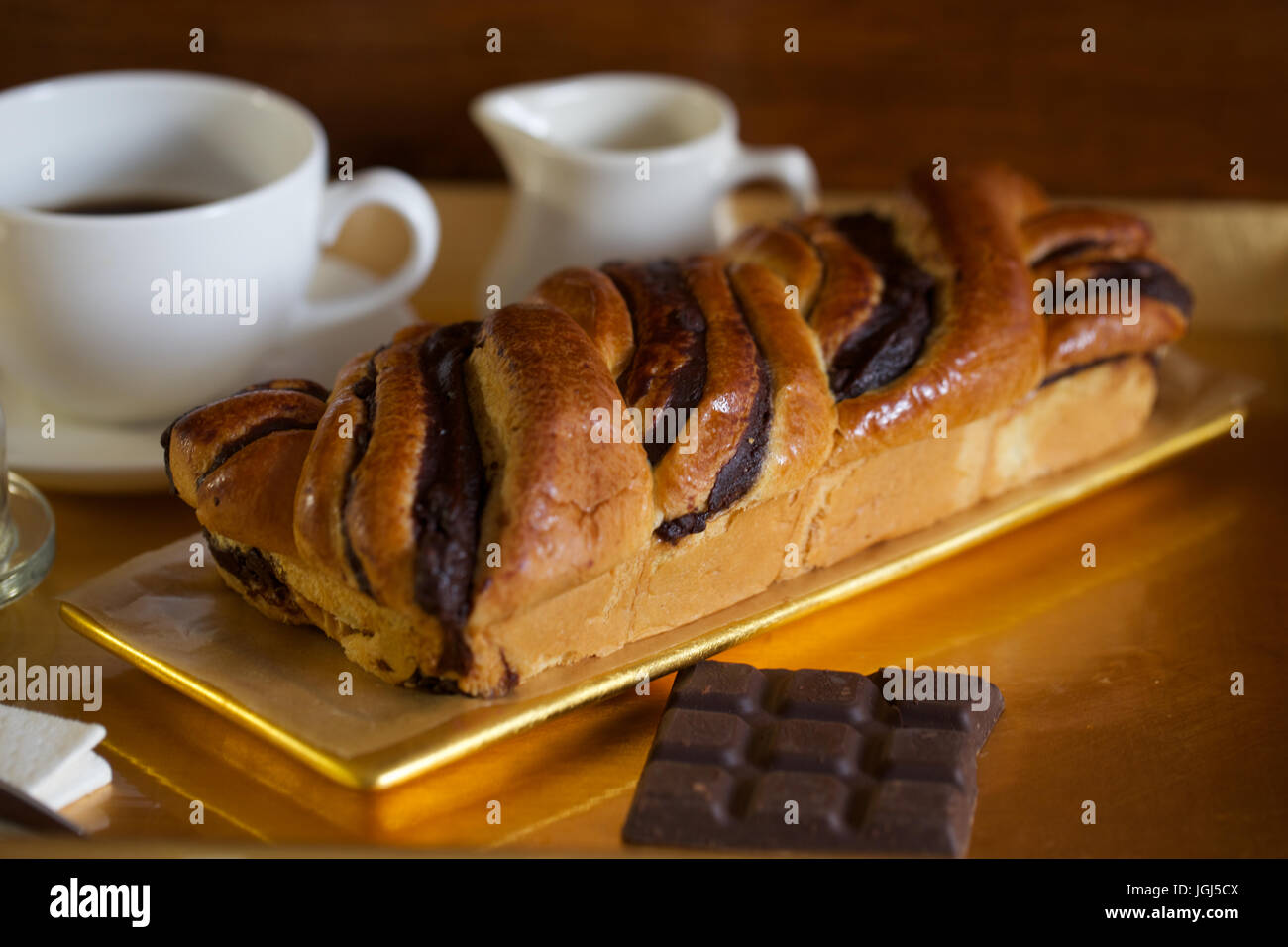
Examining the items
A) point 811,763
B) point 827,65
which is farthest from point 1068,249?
point 811,763

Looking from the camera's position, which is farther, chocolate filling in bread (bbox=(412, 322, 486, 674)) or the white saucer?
the white saucer

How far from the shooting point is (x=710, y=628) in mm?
1244

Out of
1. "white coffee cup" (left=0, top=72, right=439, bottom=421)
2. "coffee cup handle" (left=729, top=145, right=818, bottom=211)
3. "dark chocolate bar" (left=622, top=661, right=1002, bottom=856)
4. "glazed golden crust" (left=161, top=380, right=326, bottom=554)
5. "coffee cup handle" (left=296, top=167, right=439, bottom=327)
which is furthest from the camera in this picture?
"coffee cup handle" (left=729, top=145, right=818, bottom=211)

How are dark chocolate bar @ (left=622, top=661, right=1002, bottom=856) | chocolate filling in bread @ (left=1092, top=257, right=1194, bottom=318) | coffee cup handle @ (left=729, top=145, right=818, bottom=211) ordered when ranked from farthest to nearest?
1. coffee cup handle @ (left=729, top=145, right=818, bottom=211)
2. chocolate filling in bread @ (left=1092, top=257, right=1194, bottom=318)
3. dark chocolate bar @ (left=622, top=661, right=1002, bottom=856)

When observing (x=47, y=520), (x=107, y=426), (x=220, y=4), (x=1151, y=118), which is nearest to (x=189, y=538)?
(x=47, y=520)

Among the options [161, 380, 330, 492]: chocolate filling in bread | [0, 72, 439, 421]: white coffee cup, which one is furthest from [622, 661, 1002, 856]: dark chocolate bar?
[0, 72, 439, 421]: white coffee cup

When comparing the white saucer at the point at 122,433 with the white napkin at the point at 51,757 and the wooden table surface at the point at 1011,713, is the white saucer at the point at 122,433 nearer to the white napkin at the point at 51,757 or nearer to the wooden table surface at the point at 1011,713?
the wooden table surface at the point at 1011,713

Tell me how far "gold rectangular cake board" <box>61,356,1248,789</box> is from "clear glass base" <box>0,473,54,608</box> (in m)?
0.12

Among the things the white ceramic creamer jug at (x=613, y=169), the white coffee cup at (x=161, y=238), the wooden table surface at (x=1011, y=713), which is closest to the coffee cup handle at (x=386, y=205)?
the white coffee cup at (x=161, y=238)

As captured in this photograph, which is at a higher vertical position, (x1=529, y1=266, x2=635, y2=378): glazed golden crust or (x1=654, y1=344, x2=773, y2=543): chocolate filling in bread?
(x1=529, y1=266, x2=635, y2=378): glazed golden crust

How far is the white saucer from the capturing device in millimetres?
1418

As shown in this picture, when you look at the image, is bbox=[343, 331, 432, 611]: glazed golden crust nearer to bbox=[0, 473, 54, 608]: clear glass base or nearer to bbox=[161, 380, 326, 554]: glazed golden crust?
bbox=[161, 380, 326, 554]: glazed golden crust

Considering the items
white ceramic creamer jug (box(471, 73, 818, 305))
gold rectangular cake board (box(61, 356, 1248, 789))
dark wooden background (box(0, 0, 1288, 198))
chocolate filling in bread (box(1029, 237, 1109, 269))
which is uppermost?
dark wooden background (box(0, 0, 1288, 198))
